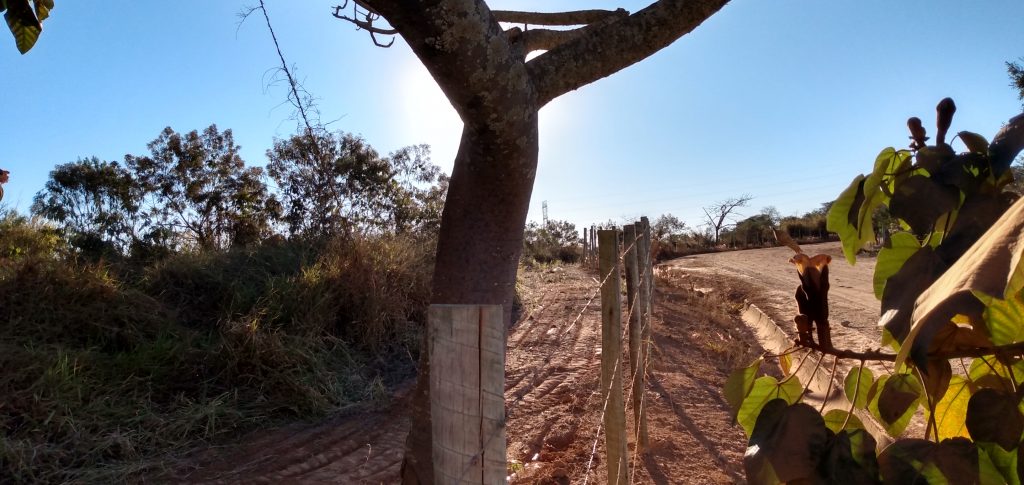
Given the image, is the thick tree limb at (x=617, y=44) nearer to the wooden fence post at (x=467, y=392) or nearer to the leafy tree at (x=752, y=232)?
the wooden fence post at (x=467, y=392)

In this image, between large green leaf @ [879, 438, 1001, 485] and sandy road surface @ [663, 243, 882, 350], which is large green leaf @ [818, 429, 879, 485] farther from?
sandy road surface @ [663, 243, 882, 350]

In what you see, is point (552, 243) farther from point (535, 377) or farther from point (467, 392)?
point (467, 392)

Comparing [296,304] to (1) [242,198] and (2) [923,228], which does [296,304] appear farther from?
(1) [242,198]

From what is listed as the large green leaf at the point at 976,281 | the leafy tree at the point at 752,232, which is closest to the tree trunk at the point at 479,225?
the large green leaf at the point at 976,281

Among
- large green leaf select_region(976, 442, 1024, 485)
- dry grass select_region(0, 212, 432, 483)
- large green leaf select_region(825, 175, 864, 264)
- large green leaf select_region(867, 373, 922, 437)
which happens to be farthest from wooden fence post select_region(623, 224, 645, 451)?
large green leaf select_region(976, 442, 1024, 485)

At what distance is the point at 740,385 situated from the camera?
1.10m

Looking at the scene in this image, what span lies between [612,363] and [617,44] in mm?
1650

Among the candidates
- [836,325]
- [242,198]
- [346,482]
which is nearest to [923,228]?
[346,482]

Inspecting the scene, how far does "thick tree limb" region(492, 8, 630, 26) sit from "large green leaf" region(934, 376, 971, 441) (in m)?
2.28

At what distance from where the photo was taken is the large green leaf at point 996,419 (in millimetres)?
816

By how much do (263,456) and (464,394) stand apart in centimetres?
414

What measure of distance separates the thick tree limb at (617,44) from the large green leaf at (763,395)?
135cm

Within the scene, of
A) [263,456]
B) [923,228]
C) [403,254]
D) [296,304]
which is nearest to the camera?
[923,228]

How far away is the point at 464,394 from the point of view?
1.26m
